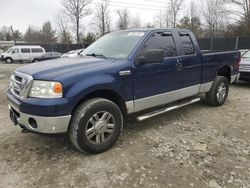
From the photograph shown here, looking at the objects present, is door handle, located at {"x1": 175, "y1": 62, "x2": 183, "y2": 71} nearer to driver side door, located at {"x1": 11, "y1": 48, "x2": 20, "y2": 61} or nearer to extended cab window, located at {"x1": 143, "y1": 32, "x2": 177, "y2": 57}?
extended cab window, located at {"x1": 143, "y1": 32, "x2": 177, "y2": 57}

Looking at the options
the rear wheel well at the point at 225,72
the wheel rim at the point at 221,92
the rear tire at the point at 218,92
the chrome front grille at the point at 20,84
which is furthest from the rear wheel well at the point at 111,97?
the rear wheel well at the point at 225,72

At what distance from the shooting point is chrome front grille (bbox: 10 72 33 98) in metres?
3.50

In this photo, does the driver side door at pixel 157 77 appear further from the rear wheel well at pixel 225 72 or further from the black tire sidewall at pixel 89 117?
the rear wheel well at pixel 225 72

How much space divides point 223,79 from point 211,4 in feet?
142

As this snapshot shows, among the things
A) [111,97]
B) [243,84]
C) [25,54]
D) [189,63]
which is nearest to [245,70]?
[243,84]

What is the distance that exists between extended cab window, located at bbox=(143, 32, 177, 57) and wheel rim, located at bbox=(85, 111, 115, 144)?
141 cm

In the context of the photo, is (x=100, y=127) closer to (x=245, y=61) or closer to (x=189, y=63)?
(x=189, y=63)

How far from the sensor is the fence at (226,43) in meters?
19.7

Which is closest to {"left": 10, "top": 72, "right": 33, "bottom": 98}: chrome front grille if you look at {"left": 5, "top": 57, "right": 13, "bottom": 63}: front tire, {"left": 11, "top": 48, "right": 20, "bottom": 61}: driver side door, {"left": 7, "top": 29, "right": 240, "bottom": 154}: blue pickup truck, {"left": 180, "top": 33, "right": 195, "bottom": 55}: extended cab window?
{"left": 7, "top": 29, "right": 240, "bottom": 154}: blue pickup truck

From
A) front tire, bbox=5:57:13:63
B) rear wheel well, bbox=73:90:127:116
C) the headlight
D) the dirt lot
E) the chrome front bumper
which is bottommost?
the dirt lot

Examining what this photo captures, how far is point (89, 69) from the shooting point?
12.2 feet

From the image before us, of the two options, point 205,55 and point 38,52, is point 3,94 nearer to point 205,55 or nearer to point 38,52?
point 205,55

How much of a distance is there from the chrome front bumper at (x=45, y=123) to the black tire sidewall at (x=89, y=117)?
0.65 feet

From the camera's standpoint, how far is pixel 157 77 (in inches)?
178
